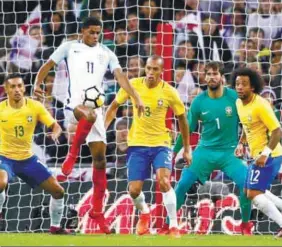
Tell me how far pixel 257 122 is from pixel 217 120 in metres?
1.12

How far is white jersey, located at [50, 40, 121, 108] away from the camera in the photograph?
573 inches

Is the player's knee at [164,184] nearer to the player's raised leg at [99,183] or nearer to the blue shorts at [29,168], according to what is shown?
the player's raised leg at [99,183]

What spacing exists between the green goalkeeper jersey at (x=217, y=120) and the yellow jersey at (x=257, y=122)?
85 centimetres

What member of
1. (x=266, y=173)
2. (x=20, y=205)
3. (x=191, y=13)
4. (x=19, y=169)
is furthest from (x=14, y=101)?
(x=191, y=13)

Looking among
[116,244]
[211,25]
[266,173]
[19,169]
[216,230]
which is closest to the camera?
[116,244]

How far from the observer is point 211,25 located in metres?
18.1

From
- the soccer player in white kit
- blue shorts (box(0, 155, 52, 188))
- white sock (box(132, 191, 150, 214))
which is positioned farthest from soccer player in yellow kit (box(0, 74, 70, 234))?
white sock (box(132, 191, 150, 214))

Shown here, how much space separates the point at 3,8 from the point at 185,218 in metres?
4.65

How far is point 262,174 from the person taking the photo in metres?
13.8

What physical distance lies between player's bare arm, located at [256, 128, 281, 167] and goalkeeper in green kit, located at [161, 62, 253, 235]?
1.39 m

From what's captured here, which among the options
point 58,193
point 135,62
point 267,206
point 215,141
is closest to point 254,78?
point 215,141

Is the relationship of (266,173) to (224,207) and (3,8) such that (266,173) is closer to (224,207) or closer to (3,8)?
(224,207)

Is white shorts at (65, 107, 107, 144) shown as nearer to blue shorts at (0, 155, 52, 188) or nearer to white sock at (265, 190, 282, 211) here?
blue shorts at (0, 155, 52, 188)

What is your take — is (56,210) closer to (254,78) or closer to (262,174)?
(262,174)
